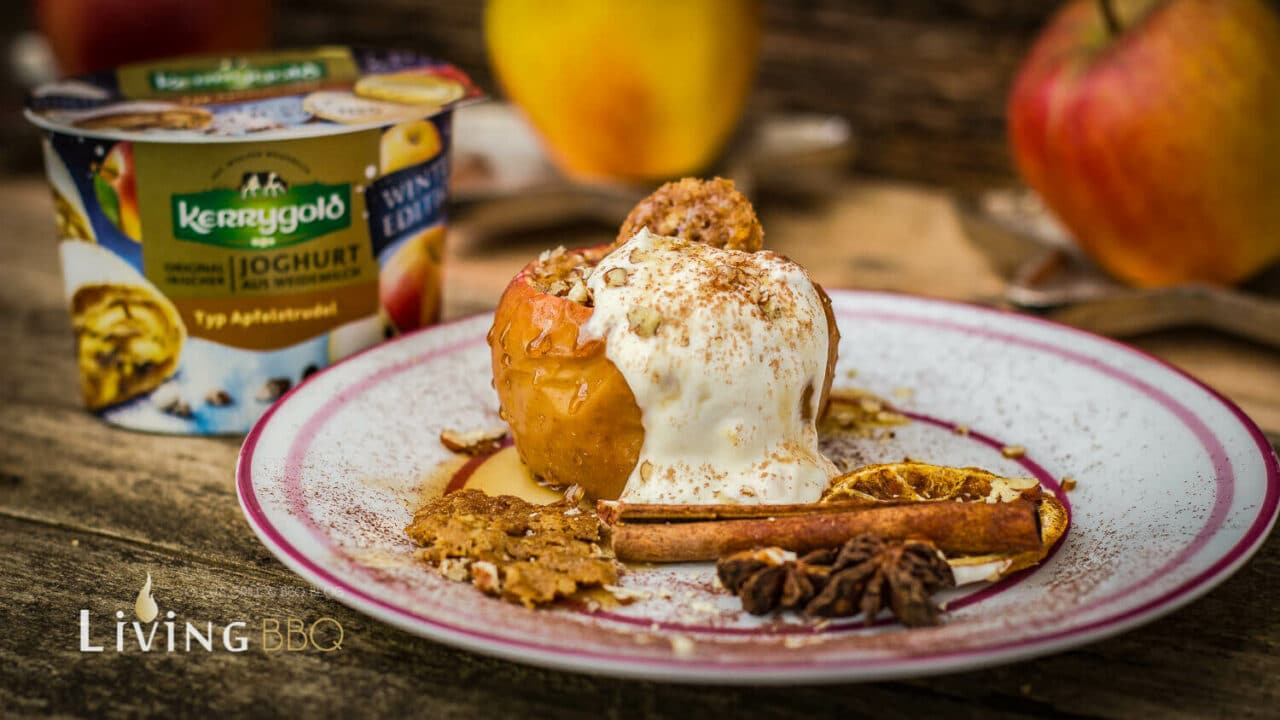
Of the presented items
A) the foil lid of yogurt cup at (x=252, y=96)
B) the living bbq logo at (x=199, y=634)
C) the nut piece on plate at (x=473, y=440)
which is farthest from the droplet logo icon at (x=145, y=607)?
the foil lid of yogurt cup at (x=252, y=96)

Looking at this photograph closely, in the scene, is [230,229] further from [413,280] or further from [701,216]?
[701,216]

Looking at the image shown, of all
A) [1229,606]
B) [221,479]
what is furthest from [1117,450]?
[221,479]

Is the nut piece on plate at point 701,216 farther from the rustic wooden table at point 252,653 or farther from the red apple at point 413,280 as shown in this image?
the rustic wooden table at point 252,653

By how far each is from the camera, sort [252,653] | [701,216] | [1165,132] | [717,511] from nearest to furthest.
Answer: [252,653] < [717,511] < [701,216] < [1165,132]

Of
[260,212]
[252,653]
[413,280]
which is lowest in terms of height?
[252,653]

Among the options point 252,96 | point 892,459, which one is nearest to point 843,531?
point 892,459
